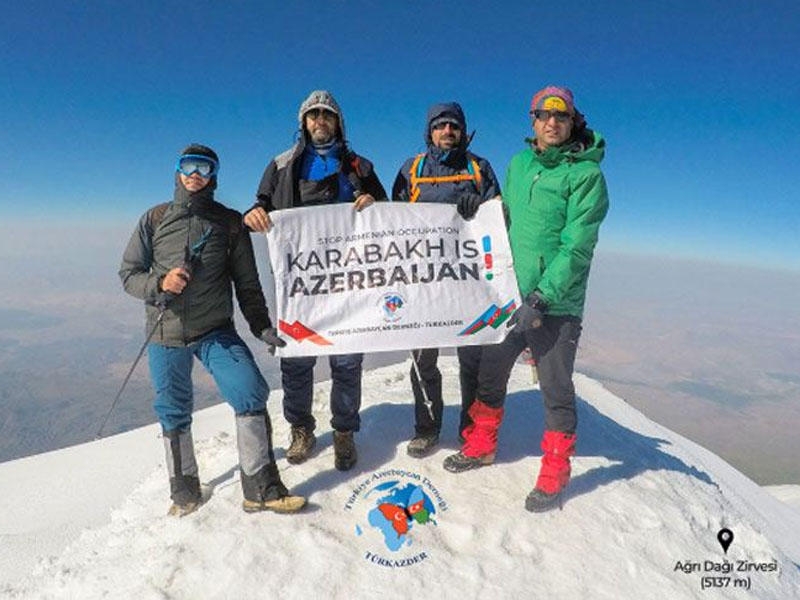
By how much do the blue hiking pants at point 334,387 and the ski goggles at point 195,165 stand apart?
217 cm

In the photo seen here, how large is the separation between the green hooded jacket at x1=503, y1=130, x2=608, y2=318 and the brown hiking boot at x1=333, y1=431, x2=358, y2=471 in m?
2.63

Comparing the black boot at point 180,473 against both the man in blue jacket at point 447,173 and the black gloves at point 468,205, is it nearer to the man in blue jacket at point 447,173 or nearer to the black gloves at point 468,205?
the man in blue jacket at point 447,173

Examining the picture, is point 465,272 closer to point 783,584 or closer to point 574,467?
point 574,467

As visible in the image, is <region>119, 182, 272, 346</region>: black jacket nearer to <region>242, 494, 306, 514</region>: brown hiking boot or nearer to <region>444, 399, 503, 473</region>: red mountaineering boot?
<region>242, 494, 306, 514</region>: brown hiking boot

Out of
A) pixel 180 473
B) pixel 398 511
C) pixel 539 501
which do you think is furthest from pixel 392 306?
pixel 180 473

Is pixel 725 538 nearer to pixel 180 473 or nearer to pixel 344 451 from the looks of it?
pixel 344 451

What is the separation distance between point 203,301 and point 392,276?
195 cm

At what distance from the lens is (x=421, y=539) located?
14.3 feet

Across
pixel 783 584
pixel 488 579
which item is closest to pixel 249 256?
pixel 488 579

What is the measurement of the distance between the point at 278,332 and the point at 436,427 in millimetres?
2452

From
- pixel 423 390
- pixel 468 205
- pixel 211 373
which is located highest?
pixel 468 205

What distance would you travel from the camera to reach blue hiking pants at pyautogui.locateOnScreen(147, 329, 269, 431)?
445cm

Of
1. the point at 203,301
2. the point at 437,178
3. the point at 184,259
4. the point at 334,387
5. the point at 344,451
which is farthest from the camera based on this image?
the point at 344,451

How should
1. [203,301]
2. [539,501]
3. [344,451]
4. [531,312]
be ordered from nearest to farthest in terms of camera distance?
[531,312]
[203,301]
[539,501]
[344,451]
